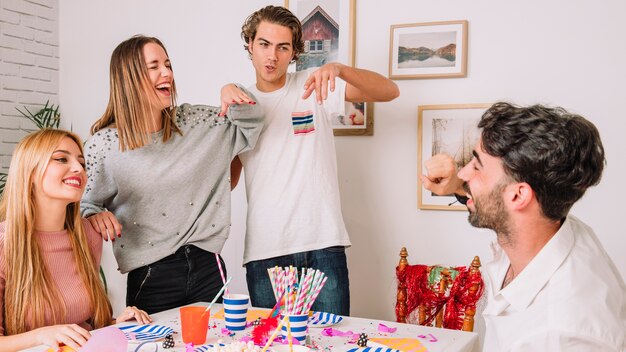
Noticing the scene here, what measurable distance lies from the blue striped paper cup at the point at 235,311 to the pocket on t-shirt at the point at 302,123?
2.85 feet

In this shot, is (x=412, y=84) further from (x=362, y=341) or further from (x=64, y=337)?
(x=64, y=337)

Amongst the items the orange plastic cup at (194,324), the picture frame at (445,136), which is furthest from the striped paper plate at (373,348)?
the picture frame at (445,136)

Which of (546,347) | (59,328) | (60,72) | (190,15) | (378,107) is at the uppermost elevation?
(190,15)

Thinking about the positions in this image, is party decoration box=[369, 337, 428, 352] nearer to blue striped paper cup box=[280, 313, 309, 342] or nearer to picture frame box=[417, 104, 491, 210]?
blue striped paper cup box=[280, 313, 309, 342]

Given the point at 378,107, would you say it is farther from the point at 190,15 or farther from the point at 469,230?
the point at 190,15

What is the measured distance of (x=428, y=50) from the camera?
2916 millimetres

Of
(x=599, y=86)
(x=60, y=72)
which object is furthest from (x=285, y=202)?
(x=60, y=72)

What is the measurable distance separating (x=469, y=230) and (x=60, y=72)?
266 cm

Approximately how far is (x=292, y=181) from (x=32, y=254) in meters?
0.98

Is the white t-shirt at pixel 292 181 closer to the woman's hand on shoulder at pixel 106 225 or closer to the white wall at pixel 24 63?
the woman's hand on shoulder at pixel 106 225

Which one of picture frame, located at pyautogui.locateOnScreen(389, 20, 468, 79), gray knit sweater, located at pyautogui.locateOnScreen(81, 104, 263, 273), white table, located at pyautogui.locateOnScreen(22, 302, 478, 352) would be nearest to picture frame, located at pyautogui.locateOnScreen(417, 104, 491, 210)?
picture frame, located at pyautogui.locateOnScreen(389, 20, 468, 79)

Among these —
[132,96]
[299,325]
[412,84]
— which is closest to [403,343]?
[299,325]

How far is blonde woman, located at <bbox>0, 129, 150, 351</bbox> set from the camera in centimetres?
192

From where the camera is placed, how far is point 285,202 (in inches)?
97.0
